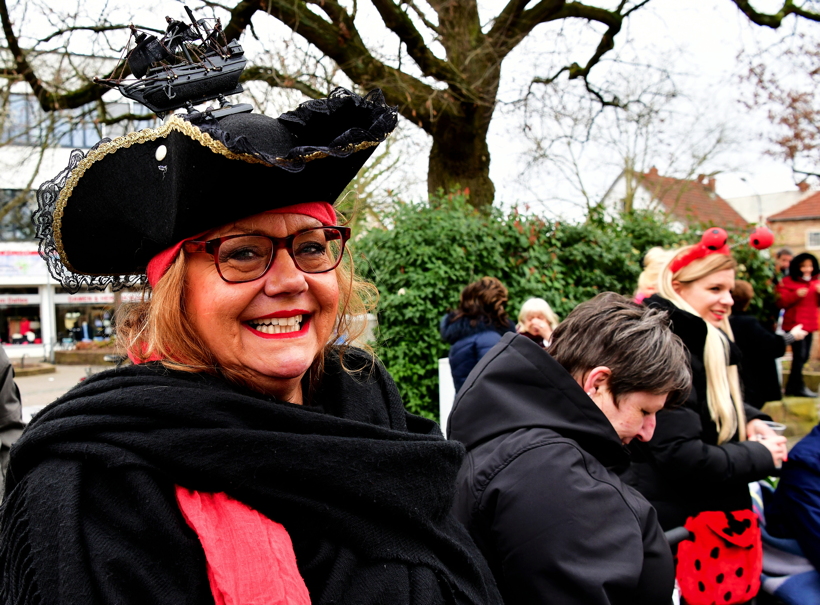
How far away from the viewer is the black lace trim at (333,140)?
108cm

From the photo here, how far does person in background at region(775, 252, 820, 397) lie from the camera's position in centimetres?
730

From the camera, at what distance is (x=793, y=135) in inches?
591

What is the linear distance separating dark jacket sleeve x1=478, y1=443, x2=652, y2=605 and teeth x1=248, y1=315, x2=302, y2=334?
768 mm

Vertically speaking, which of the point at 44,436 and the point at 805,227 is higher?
the point at 805,227

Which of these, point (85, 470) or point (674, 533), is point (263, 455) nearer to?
point (85, 470)

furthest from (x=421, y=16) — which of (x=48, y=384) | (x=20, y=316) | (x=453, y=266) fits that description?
(x=20, y=316)

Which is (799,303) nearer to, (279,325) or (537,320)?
(537,320)

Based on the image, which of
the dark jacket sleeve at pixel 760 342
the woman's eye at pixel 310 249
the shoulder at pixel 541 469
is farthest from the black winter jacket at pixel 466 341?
the woman's eye at pixel 310 249

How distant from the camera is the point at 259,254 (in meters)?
1.26

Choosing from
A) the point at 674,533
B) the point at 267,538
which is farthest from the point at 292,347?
the point at 674,533

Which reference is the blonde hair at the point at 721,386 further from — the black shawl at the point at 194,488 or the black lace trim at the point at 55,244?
the black lace trim at the point at 55,244

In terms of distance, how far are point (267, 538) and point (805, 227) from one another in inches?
1858

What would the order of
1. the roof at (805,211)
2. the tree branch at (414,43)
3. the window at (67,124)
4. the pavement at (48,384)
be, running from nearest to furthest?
the tree branch at (414,43) → the window at (67,124) → the pavement at (48,384) → the roof at (805,211)

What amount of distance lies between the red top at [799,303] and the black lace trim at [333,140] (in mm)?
7653
